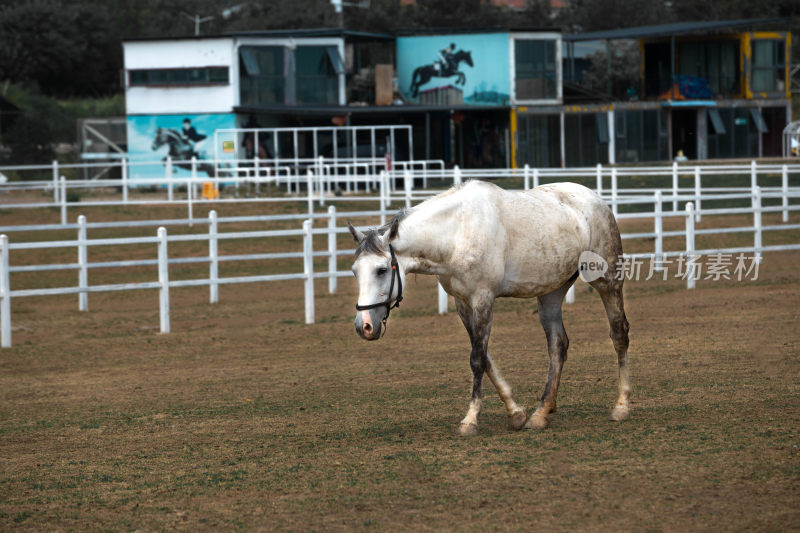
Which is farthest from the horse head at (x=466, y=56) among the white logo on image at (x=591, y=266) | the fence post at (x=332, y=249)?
the white logo on image at (x=591, y=266)

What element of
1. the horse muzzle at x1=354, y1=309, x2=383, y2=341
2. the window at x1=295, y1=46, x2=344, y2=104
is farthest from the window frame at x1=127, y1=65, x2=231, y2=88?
the horse muzzle at x1=354, y1=309, x2=383, y2=341

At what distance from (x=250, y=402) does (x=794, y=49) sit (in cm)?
6869

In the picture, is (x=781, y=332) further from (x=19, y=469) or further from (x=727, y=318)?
(x=19, y=469)

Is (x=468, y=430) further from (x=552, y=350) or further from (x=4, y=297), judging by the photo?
(x=4, y=297)

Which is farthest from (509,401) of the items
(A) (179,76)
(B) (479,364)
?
(A) (179,76)

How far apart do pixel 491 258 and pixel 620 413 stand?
5.43 feet

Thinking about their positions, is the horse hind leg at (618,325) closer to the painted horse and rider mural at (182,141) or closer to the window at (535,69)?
the painted horse and rider mural at (182,141)

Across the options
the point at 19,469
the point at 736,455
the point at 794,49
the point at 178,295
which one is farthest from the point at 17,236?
the point at 794,49

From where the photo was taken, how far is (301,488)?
6703 millimetres

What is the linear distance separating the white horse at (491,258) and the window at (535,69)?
37.9m

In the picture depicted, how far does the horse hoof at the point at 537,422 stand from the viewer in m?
8.05

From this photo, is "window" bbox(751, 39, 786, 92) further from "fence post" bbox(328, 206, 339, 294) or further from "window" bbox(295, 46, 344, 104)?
"fence post" bbox(328, 206, 339, 294)

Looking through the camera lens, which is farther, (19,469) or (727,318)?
(727,318)

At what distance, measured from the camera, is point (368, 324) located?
7270 mm
